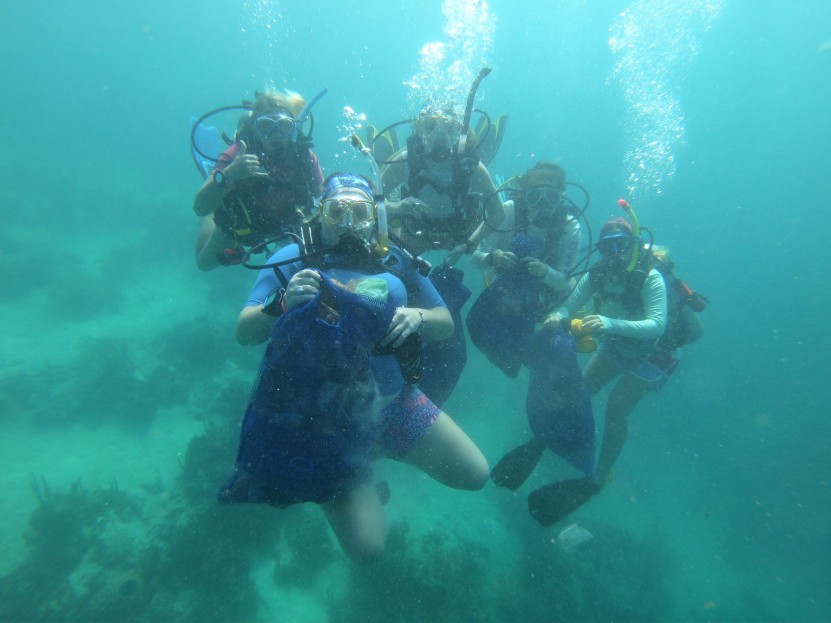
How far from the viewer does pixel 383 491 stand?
235 inches

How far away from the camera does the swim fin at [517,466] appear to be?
555 centimetres

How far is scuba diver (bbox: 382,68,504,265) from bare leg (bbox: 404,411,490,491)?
284 centimetres

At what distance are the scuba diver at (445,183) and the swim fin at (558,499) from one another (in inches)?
155

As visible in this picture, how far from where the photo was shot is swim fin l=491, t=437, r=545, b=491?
18.2 feet

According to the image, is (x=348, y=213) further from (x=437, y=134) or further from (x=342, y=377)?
(x=437, y=134)

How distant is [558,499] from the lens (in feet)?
17.2

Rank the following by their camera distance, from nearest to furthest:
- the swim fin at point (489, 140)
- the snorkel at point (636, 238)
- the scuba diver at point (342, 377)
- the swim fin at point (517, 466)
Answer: the scuba diver at point (342, 377) → the snorkel at point (636, 238) → the swim fin at point (517, 466) → the swim fin at point (489, 140)

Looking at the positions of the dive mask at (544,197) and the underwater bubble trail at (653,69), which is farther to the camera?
the underwater bubble trail at (653,69)

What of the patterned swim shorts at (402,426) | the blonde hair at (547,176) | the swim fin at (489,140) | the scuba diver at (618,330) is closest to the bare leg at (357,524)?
the patterned swim shorts at (402,426)

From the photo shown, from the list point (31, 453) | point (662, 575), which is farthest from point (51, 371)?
point (662, 575)

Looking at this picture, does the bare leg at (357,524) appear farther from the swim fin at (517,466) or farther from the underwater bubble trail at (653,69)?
the underwater bubble trail at (653,69)

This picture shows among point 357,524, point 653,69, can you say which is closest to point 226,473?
point 357,524

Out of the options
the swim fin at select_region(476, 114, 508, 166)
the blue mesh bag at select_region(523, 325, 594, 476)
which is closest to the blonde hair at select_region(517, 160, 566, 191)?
the swim fin at select_region(476, 114, 508, 166)

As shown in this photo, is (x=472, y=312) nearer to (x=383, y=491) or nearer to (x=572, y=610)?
(x=383, y=491)
